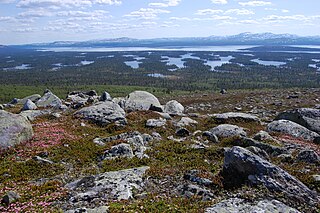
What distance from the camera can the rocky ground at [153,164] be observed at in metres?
13.8

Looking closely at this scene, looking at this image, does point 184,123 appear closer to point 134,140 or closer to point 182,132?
point 182,132

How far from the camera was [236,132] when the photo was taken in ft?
94.3

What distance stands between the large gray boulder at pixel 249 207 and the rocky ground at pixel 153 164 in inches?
1.6

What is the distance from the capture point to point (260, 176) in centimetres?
1480

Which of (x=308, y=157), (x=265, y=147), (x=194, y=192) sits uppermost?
(x=194, y=192)

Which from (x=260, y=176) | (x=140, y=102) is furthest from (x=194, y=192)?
(x=140, y=102)

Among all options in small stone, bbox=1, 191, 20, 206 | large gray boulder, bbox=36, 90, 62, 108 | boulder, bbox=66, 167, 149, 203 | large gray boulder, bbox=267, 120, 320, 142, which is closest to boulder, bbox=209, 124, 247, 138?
large gray boulder, bbox=267, 120, 320, 142

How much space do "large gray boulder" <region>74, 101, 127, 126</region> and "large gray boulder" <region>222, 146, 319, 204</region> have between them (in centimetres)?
1781

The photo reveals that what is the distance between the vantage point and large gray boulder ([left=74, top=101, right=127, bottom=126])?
32.2m

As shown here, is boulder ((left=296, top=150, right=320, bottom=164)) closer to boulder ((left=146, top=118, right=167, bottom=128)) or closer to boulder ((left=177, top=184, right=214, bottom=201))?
boulder ((left=177, top=184, right=214, bottom=201))

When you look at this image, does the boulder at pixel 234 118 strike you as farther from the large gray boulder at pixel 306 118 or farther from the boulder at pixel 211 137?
the boulder at pixel 211 137

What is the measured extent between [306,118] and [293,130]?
3.82 metres

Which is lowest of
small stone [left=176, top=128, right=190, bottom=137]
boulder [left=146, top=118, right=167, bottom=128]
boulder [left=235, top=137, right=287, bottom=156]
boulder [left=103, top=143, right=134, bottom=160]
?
small stone [left=176, top=128, right=190, bottom=137]

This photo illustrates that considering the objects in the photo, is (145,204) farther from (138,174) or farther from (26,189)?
(26,189)
